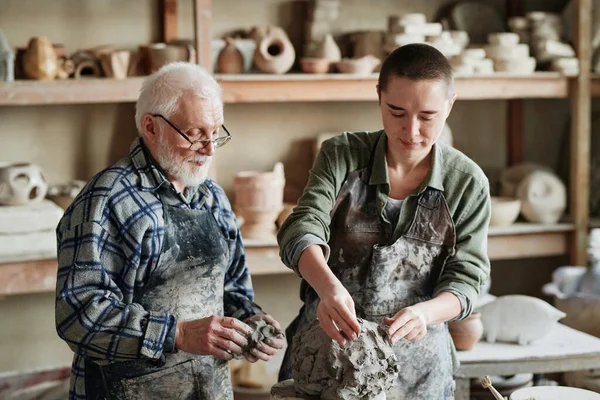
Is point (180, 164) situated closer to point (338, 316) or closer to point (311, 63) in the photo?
point (338, 316)

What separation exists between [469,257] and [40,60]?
8.35 ft

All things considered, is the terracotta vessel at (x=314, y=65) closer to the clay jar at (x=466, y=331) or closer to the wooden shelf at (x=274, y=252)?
the wooden shelf at (x=274, y=252)

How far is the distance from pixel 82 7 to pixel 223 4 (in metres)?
0.78

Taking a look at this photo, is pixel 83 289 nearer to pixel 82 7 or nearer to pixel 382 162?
pixel 382 162

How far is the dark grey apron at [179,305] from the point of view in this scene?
2420 mm

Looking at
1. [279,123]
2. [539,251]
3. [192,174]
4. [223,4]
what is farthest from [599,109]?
[192,174]

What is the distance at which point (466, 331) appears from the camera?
336 centimetres

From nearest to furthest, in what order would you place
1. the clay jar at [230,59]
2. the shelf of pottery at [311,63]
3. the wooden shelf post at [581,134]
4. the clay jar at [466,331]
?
the clay jar at [466,331], the shelf of pottery at [311,63], the clay jar at [230,59], the wooden shelf post at [581,134]

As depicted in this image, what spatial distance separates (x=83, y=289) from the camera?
2.28 meters

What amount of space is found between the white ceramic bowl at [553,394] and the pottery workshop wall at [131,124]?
2.32 meters

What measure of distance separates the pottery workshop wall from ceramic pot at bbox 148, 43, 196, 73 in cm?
46

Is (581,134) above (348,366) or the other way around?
above

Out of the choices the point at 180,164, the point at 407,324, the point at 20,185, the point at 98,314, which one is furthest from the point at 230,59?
the point at 407,324

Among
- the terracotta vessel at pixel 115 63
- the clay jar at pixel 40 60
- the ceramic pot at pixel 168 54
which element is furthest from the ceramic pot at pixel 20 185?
the ceramic pot at pixel 168 54
